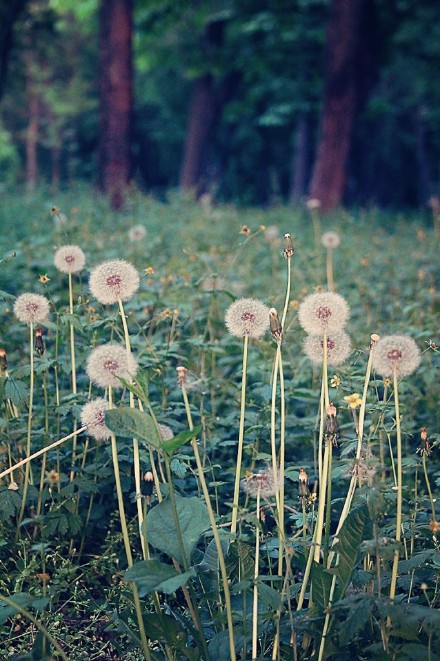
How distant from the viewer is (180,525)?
2.25 metres

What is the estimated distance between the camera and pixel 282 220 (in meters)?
12.0

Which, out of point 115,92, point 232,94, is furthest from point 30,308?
point 232,94

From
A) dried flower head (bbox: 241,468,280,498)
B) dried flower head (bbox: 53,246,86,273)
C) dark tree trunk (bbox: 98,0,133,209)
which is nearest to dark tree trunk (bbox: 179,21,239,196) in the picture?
dark tree trunk (bbox: 98,0,133,209)

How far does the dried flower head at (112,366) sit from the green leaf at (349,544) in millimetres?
769

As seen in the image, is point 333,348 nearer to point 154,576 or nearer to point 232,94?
point 154,576

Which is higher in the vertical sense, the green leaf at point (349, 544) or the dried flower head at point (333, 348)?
the dried flower head at point (333, 348)

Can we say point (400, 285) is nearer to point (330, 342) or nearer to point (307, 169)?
point (330, 342)

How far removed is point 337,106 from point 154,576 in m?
13.0

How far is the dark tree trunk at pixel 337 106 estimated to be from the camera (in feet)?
44.2

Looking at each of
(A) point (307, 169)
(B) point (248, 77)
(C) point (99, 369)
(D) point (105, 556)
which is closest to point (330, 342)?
(C) point (99, 369)

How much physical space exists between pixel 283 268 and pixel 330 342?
4937 millimetres

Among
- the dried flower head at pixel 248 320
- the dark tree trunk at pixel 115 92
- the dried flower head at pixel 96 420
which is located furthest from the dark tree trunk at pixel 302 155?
the dried flower head at pixel 96 420

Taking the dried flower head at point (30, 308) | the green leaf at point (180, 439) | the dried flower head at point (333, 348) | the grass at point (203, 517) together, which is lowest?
the grass at point (203, 517)

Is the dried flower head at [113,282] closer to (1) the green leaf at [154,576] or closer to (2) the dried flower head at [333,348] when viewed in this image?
(2) the dried flower head at [333,348]
